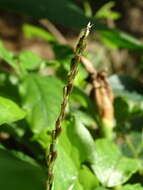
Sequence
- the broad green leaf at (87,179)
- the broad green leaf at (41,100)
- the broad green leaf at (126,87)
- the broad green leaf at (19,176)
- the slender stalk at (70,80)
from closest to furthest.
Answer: the slender stalk at (70,80), the broad green leaf at (19,176), the broad green leaf at (87,179), the broad green leaf at (41,100), the broad green leaf at (126,87)

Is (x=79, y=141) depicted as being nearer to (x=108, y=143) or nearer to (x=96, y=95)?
(x=108, y=143)

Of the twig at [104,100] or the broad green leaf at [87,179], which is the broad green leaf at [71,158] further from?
the twig at [104,100]

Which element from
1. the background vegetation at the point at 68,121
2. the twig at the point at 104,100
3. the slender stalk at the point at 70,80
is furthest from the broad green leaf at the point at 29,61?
the slender stalk at the point at 70,80

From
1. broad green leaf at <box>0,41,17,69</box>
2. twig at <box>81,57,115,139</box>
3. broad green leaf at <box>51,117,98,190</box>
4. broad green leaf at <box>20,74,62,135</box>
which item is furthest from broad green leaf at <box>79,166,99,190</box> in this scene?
broad green leaf at <box>0,41,17,69</box>

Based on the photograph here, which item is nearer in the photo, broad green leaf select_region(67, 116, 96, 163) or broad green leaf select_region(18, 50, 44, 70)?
broad green leaf select_region(67, 116, 96, 163)

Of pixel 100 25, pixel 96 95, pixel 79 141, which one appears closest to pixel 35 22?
pixel 100 25

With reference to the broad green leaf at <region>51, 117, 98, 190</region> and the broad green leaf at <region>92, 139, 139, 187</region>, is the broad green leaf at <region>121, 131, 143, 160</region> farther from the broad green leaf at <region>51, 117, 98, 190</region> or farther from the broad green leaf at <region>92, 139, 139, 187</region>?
the broad green leaf at <region>51, 117, 98, 190</region>
